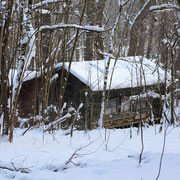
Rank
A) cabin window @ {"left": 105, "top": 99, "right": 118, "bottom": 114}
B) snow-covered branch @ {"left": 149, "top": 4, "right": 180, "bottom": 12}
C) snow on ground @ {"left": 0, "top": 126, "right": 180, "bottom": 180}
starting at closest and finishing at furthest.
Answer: snow on ground @ {"left": 0, "top": 126, "right": 180, "bottom": 180}, snow-covered branch @ {"left": 149, "top": 4, "right": 180, "bottom": 12}, cabin window @ {"left": 105, "top": 99, "right": 118, "bottom": 114}

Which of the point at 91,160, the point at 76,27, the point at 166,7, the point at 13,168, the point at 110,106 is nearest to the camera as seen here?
the point at 13,168

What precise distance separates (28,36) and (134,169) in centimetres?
242

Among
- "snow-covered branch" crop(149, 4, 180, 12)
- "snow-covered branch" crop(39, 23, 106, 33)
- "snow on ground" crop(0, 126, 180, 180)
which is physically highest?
"snow-covered branch" crop(149, 4, 180, 12)

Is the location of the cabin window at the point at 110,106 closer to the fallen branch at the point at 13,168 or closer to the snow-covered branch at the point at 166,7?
the snow-covered branch at the point at 166,7

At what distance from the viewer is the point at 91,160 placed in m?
3.04

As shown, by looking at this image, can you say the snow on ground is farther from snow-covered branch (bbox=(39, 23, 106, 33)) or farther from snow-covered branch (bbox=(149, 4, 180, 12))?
snow-covered branch (bbox=(149, 4, 180, 12))

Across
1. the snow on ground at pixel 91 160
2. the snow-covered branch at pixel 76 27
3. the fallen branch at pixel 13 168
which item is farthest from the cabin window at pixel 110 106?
the fallen branch at pixel 13 168

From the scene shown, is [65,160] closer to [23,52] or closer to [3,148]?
[3,148]

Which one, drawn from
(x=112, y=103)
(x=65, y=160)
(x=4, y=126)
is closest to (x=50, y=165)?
(x=65, y=160)

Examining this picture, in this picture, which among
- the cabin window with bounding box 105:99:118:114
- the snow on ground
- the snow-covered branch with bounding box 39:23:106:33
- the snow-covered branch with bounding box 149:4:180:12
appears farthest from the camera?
the cabin window with bounding box 105:99:118:114

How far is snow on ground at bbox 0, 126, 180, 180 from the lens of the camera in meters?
2.37

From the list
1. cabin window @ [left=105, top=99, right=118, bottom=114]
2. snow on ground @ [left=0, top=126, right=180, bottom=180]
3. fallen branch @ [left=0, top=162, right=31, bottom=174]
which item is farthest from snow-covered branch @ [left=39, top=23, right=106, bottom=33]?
cabin window @ [left=105, top=99, right=118, bottom=114]

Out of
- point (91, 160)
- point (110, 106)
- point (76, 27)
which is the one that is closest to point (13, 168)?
point (91, 160)

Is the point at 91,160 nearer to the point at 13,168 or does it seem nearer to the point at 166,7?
the point at 13,168
